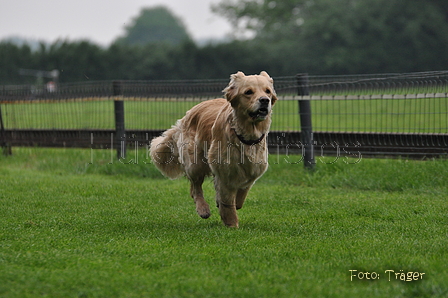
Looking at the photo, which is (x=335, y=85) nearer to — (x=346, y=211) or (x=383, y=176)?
(x=383, y=176)

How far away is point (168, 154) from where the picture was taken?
7.63 meters

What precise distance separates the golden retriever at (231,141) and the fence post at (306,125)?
330 centimetres

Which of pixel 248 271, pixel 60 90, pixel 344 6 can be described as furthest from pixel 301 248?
pixel 344 6

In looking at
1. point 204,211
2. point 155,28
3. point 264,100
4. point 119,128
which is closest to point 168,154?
point 204,211

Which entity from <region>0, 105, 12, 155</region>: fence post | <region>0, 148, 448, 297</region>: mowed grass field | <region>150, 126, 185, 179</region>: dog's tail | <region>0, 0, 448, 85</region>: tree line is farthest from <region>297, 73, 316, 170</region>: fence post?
<region>0, 0, 448, 85</region>: tree line

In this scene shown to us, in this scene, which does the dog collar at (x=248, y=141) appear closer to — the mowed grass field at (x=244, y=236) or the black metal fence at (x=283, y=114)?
the mowed grass field at (x=244, y=236)

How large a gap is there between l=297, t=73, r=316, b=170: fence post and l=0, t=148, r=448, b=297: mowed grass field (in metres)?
0.20

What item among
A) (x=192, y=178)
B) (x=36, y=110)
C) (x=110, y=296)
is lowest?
(x=110, y=296)

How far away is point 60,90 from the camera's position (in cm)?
1330

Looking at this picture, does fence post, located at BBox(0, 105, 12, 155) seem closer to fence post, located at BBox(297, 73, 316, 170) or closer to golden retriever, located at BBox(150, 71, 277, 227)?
fence post, located at BBox(297, 73, 316, 170)

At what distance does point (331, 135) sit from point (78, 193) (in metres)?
4.28

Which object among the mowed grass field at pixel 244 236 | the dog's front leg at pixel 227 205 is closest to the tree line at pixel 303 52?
the mowed grass field at pixel 244 236

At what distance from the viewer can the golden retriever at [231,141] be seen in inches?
226

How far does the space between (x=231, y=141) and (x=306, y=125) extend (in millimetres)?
4196
